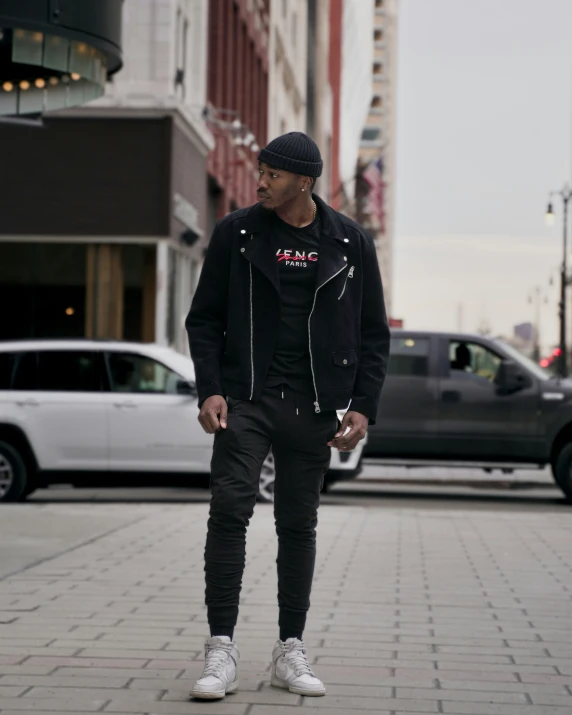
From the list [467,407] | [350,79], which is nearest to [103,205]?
[467,407]

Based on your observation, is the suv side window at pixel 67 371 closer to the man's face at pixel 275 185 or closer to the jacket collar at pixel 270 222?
the jacket collar at pixel 270 222

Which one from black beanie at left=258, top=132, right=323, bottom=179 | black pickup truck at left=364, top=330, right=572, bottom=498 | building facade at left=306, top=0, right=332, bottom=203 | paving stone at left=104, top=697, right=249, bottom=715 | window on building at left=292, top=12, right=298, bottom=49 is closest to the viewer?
paving stone at left=104, top=697, right=249, bottom=715

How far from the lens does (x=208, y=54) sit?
30.8 metres

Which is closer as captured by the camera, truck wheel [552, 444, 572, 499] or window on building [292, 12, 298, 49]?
truck wheel [552, 444, 572, 499]

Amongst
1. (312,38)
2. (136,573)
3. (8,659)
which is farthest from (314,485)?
(312,38)

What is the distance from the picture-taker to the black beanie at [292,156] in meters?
5.46

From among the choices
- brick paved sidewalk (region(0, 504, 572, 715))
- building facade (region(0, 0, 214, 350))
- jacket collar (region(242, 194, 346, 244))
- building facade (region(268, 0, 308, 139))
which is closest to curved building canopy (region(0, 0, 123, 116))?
brick paved sidewalk (region(0, 504, 572, 715))

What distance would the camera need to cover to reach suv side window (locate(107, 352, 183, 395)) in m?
15.5

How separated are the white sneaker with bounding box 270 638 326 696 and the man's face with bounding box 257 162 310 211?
5.01 ft

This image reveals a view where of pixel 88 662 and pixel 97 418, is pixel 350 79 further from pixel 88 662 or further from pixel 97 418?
pixel 88 662

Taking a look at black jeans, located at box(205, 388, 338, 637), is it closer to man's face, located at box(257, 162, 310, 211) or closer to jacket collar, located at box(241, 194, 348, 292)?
jacket collar, located at box(241, 194, 348, 292)

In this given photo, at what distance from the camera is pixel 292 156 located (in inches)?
215

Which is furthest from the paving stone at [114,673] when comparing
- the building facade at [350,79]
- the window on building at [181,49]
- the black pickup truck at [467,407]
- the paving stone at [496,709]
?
the building facade at [350,79]

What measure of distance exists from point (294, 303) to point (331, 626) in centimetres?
216
